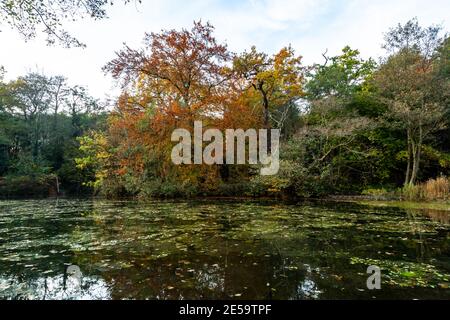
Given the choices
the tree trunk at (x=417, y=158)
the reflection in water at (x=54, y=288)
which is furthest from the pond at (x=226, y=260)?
the tree trunk at (x=417, y=158)

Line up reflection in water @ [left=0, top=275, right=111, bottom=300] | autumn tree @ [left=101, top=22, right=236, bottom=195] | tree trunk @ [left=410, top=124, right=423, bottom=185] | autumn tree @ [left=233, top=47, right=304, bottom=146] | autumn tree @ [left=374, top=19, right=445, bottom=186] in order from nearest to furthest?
reflection in water @ [left=0, top=275, right=111, bottom=300]
autumn tree @ [left=374, top=19, right=445, bottom=186]
tree trunk @ [left=410, top=124, right=423, bottom=185]
autumn tree @ [left=101, top=22, right=236, bottom=195]
autumn tree @ [left=233, top=47, right=304, bottom=146]

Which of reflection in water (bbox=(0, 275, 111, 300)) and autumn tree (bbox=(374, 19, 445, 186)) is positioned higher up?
autumn tree (bbox=(374, 19, 445, 186))

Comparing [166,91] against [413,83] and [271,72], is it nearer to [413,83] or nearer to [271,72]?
[271,72]

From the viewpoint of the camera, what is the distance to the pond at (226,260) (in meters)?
3.17

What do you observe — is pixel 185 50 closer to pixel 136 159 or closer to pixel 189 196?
pixel 136 159

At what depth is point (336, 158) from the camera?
16.8 meters

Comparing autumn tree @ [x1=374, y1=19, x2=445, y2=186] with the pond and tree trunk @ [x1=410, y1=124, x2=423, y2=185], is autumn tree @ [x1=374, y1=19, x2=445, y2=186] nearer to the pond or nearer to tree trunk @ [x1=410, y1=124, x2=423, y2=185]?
tree trunk @ [x1=410, y1=124, x2=423, y2=185]

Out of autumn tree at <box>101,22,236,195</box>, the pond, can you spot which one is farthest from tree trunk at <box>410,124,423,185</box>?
autumn tree at <box>101,22,236,195</box>

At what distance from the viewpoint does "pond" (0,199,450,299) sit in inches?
125

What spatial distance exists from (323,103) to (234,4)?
710cm

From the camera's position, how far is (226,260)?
14.1ft

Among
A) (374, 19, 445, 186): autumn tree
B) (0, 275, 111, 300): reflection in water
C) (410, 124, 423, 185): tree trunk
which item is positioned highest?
(374, 19, 445, 186): autumn tree

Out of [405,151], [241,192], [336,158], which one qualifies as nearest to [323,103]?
[336,158]

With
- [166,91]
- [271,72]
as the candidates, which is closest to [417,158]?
[271,72]
